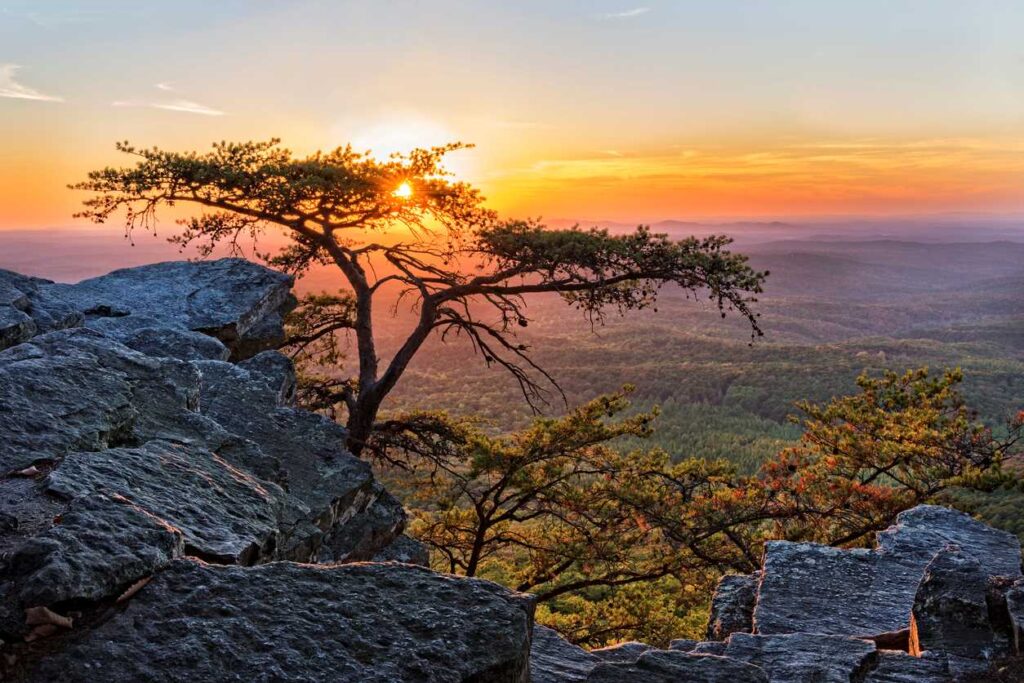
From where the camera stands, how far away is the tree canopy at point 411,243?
43.9 ft

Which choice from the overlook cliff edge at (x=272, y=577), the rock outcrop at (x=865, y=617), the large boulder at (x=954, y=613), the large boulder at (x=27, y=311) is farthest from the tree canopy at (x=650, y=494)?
the large boulder at (x=954, y=613)

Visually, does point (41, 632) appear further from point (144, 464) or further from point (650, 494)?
point (650, 494)

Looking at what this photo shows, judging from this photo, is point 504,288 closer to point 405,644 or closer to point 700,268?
point 700,268

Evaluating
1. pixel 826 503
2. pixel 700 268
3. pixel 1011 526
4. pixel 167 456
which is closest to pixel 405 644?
pixel 167 456

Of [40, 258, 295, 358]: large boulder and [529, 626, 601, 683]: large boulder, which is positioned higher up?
[40, 258, 295, 358]: large boulder

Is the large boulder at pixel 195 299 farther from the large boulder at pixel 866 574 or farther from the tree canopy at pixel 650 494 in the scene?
the large boulder at pixel 866 574

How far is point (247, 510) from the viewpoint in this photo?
16.9 feet

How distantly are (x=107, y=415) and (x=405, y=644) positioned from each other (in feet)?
12.4

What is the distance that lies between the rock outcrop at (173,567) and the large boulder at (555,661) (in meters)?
1.04

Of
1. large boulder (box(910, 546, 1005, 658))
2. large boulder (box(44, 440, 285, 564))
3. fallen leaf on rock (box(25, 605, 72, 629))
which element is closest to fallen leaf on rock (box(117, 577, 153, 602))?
fallen leaf on rock (box(25, 605, 72, 629))

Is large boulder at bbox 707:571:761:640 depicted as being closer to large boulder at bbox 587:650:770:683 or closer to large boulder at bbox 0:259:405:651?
large boulder at bbox 587:650:770:683

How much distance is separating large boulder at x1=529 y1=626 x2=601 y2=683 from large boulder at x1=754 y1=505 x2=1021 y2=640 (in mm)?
2346

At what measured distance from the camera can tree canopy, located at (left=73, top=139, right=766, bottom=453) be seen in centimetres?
1337

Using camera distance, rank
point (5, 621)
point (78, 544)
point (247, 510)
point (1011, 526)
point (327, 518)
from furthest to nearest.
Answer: point (1011, 526) → point (327, 518) → point (247, 510) → point (78, 544) → point (5, 621)
